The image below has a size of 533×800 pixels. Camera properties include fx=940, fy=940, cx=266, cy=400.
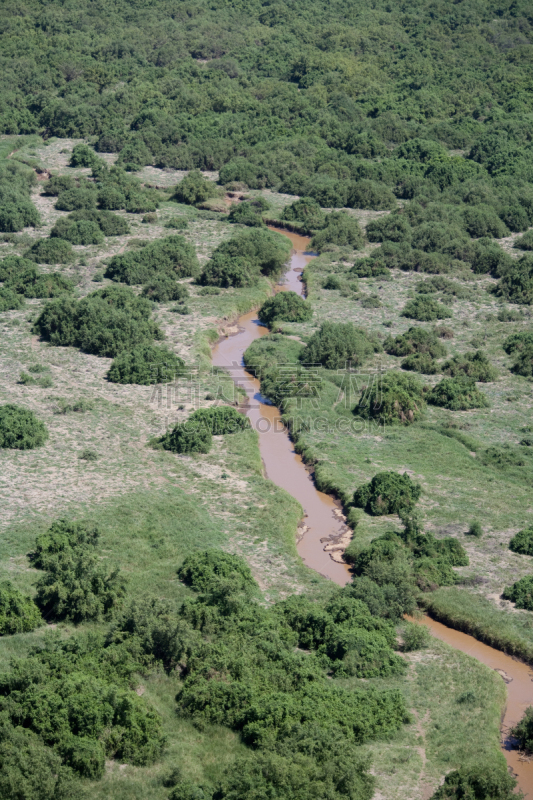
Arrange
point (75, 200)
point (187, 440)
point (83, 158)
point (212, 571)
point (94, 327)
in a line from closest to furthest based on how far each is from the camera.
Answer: point (212, 571) < point (187, 440) < point (94, 327) < point (75, 200) < point (83, 158)

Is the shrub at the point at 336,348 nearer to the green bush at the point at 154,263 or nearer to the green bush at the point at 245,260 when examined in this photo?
the green bush at the point at 245,260

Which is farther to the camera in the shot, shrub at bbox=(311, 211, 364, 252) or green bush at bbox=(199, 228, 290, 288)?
shrub at bbox=(311, 211, 364, 252)

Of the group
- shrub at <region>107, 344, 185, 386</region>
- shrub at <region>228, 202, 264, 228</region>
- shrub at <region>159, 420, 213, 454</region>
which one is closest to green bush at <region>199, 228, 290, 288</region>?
shrub at <region>228, 202, 264, 228</region>

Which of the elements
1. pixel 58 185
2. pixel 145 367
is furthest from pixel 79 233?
pixel 145 367

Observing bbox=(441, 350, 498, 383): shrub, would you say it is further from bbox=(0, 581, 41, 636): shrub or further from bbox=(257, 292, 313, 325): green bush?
bbox=(0, 581, 41, 636): shrub

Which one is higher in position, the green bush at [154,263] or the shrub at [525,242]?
the shrub at [525,242]

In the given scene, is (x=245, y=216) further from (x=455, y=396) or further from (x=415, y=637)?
(x=415, y=637)

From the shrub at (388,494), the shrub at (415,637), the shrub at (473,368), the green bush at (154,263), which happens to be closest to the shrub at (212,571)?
the shrub at (415,637)
